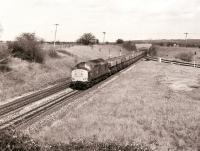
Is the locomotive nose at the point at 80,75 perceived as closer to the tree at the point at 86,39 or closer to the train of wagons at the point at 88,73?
the train of wagons at the point at 88,73

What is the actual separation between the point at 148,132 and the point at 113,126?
258 cm

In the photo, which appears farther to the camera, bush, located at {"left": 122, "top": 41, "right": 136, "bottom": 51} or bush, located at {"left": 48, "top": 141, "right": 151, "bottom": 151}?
bush, located at {"left": 122, "top": 41, "right": 136, "bottom": 51}

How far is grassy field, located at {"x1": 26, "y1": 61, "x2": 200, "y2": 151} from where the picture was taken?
20859mm

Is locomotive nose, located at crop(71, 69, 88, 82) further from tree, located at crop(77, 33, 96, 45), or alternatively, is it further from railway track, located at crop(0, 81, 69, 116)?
tree, located at crop(77, 33, 96, 45)

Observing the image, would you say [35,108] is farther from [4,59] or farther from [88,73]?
[4,59]

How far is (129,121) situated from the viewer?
24.4 m

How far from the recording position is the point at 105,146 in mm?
17891

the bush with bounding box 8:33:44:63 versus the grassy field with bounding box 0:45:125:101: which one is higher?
the bush with bounding box 8:33:44:63

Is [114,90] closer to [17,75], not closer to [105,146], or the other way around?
[17,75]

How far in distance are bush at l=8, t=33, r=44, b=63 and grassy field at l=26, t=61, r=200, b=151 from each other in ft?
66.3

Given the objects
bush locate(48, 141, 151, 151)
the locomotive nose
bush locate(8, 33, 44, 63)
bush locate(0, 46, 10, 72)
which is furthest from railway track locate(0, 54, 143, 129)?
bush locate(8, 33, 44, 63)

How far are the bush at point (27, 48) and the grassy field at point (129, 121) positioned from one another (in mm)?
20211

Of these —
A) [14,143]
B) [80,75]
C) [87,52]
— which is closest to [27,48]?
[80,75]

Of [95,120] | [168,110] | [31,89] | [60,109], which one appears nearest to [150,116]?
[168,110]
